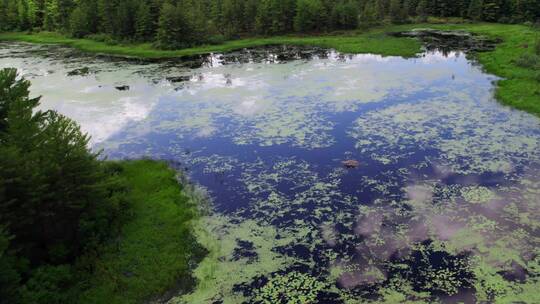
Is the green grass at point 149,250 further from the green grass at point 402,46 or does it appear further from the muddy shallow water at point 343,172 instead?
the green grass at point 402,46

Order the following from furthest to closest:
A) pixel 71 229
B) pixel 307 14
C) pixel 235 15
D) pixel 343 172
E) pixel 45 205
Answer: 1. pixel 235 15
2. pixel 307 14
3. pixel 343 172
4. pixel 71 229
5. pixel 45 205

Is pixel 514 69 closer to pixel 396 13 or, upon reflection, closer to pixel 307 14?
pixel 307 14

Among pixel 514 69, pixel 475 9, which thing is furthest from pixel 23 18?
pixel 514 69

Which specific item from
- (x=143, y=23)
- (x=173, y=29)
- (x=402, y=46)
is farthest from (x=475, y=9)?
(x=143, y=23)

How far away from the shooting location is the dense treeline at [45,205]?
17.5m

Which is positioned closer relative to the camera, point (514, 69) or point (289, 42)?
point (514, 69)

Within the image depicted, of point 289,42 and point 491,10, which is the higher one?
point 491,10

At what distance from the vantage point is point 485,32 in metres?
83.4

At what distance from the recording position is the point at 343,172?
28.8 meters

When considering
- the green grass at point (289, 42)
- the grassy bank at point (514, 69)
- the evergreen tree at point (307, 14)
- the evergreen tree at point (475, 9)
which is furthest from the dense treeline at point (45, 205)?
the evergreen tree at point (475, 9)

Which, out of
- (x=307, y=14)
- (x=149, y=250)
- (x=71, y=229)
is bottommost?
(x=149, y=250)

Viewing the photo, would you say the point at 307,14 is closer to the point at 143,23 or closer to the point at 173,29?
the point at 173,29

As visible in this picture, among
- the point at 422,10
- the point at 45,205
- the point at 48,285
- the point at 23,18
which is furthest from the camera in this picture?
the point at 23,18

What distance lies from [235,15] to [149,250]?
77.4 m
